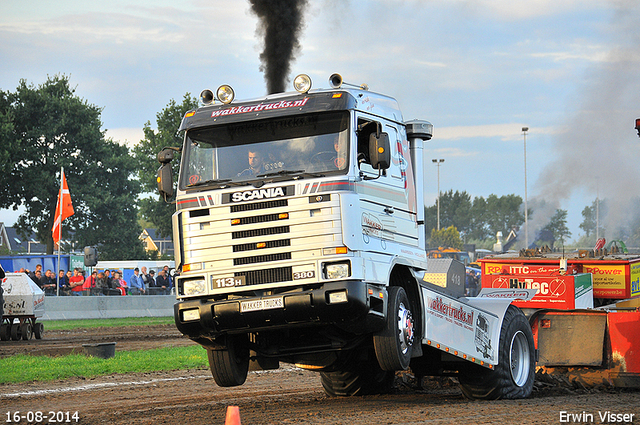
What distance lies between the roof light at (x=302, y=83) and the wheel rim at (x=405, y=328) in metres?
2.77

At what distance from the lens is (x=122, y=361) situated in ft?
51.3

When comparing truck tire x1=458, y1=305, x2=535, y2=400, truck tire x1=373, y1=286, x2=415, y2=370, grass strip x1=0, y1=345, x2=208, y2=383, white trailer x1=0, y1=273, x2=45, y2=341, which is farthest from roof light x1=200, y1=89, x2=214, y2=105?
white trailer x1=0, y1=273, x2=45, y2=341

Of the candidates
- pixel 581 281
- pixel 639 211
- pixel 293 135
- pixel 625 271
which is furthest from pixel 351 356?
pixel 639 211

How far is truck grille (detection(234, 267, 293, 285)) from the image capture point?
27.5ft

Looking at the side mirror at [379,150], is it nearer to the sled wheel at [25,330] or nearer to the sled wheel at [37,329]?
the sled wheel at [25,330]

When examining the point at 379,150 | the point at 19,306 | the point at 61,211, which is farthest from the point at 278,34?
the point at 61,211

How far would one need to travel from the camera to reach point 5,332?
70.7 feet

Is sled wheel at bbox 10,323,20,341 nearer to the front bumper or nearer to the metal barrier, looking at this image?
the metal barrier

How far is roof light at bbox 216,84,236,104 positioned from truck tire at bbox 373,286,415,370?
9.83ft

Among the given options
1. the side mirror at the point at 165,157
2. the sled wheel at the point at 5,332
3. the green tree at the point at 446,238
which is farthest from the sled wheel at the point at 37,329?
the green tree at the point at 446,238

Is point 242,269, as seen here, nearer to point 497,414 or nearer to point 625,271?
point 497,414

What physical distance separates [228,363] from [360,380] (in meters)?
2.64

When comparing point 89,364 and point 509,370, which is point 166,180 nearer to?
point 509,370

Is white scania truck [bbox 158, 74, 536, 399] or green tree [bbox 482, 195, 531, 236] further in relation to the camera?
green tree [bbox 482, 195, 531, 236]
